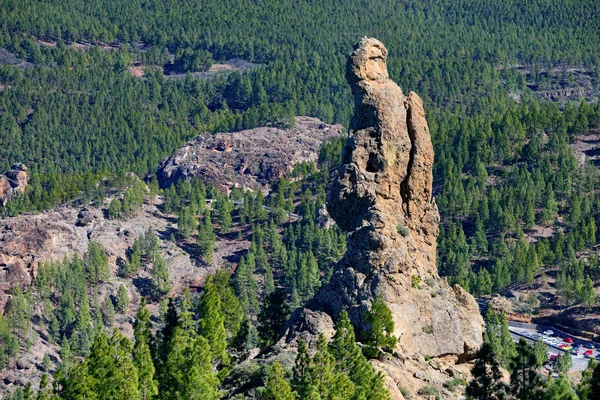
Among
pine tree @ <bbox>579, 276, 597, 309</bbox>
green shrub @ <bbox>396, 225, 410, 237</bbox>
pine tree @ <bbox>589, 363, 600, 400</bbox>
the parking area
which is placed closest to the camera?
pine tree @ <bbox>589, 363, 600, 400</bbox>

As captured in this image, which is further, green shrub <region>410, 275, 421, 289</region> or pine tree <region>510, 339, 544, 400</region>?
green shrub <region>410, 275, 421, 289</region>

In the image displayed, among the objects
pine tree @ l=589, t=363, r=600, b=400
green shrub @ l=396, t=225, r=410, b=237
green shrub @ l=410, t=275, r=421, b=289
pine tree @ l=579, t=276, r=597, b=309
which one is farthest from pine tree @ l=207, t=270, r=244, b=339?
pine tree @ l=579, t=276, r=597, b=309

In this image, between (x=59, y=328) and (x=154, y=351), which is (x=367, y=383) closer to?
(x=154, y=351)

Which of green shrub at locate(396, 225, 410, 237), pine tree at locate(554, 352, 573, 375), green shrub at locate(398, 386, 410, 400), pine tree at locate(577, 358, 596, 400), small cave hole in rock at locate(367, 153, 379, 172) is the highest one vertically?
small cave hole in rock at locate(367, 153, 379, 172)

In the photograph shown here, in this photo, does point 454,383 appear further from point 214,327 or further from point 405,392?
point 214,327

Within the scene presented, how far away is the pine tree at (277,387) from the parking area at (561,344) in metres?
74.1

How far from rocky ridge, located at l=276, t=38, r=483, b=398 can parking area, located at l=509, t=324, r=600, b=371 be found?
57.4m

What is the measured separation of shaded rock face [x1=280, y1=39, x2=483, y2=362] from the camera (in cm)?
9581

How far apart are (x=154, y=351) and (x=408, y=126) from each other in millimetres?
25657

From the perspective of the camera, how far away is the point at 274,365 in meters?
85.6

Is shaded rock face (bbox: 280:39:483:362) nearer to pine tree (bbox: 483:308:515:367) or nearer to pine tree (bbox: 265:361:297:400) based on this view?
pine tree (bbox: 265:361:297:400)

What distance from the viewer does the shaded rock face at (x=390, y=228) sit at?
3772 inches

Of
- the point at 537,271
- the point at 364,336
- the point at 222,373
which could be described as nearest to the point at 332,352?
the point at 364,336

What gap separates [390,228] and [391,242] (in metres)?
1.58
